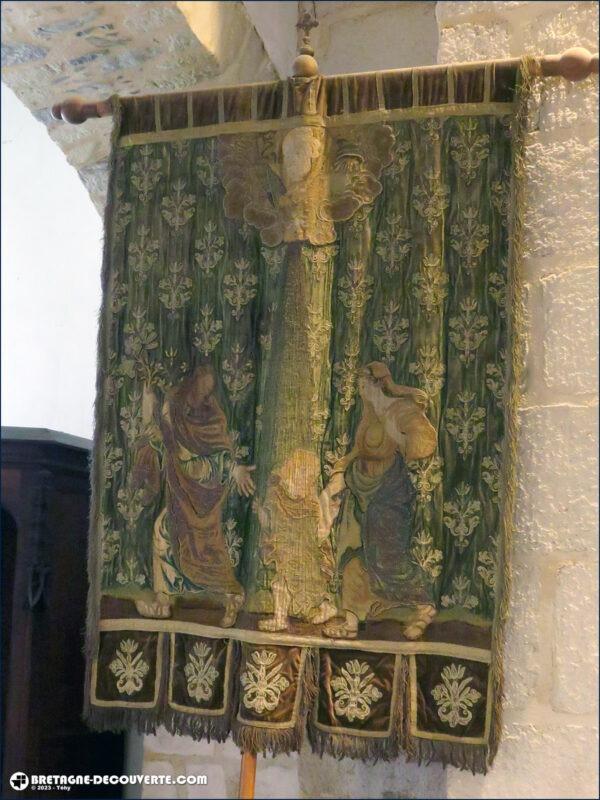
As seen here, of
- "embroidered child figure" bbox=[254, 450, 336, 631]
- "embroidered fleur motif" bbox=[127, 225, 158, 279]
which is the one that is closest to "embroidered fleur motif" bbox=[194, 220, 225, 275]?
"embroidered fleur motif" bbox=[127, 225, 158, 279]

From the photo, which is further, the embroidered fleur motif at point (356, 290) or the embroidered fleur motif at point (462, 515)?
the embroidered fleur motif at point (356, 290)

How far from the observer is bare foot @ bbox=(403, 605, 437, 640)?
188 cm

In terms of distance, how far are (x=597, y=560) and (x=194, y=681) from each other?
0.90 metres

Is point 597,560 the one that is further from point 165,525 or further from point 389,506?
point 165,525

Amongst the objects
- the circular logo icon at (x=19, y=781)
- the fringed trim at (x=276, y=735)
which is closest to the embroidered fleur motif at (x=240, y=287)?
the fringed trim at (x=276, y=735)

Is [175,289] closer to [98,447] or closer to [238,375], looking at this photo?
[238,375]

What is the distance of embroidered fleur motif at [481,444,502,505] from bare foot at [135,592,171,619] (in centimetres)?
76

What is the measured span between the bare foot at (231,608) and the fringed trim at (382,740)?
0.30 metres

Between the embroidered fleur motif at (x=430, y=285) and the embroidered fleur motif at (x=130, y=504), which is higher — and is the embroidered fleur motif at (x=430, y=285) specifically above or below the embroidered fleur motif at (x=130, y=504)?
above

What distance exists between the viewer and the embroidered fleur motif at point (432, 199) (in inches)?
77.8

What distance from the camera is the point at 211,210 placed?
212 cm

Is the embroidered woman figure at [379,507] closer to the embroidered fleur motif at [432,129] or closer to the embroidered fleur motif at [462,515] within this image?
the embroidered fleur motif at [462,515]

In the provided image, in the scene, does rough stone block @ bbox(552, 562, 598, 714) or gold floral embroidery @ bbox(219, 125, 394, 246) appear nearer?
rough stone block @ bbox(552, 562, 598, 714)

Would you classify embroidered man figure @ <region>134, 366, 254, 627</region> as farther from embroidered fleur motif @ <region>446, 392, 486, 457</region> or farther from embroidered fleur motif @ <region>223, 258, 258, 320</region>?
embroidered fleur motif @ <region>446, 392, 486, 457</region>
